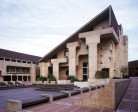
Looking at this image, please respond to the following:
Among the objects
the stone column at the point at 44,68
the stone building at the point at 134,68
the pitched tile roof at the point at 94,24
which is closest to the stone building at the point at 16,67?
the stone column at the point at 44,68

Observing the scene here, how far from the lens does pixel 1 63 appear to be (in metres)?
32.1

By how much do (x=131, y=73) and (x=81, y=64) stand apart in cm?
3297

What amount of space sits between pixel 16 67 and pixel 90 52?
19.4m

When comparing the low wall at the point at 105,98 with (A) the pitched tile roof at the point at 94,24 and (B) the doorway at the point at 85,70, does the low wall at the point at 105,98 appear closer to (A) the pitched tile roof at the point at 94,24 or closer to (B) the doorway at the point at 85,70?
(A) the pitched tile roof at the point at 94,24

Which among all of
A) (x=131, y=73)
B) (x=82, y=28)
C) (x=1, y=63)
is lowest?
(x=131, y=73)

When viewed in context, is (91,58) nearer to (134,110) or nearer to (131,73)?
(134,110)

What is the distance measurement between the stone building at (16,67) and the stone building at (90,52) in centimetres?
509

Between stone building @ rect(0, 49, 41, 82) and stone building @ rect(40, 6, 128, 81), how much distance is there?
509 cm

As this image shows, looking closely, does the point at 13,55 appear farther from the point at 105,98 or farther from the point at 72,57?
the point at 105,98

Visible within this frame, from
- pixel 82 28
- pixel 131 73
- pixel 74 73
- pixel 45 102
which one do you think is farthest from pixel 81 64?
pixel 131 73

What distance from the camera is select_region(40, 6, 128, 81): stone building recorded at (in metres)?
26.2

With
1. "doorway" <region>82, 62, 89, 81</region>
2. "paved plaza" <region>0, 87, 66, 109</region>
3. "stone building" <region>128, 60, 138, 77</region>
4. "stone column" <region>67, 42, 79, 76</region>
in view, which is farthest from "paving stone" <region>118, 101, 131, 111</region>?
"stone building" <region>128, 60, 138, 77</region>

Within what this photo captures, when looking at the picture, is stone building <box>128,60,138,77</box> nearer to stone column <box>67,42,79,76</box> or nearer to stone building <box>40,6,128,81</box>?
stone building <box>40,6,128,81</box>

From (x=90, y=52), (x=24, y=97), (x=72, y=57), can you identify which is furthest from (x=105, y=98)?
(x=72, y=57)
